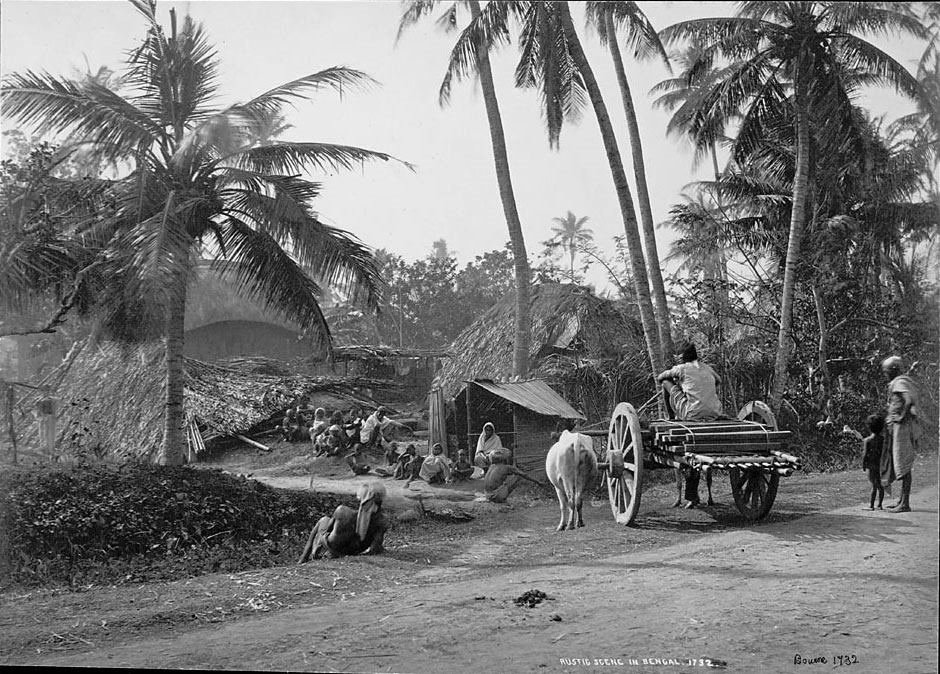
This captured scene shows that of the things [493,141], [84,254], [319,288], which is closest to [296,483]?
[319,288]

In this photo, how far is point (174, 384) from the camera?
5.90 metres

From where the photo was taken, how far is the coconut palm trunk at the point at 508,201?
5363 mm

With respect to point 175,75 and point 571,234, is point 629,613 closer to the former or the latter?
point 571,234

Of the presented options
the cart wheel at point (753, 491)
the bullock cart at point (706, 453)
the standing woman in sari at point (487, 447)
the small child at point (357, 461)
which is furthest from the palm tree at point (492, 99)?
the cart wheel at point (753, 491)

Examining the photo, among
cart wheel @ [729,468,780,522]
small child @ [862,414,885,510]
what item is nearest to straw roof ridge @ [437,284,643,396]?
cart wheel @ [729,468,780,522]

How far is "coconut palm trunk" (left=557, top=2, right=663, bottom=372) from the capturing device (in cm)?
521

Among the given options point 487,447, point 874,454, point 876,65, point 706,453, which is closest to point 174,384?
point 487,447

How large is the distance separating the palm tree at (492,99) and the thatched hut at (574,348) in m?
0.07

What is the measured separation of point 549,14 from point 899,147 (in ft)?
7.29

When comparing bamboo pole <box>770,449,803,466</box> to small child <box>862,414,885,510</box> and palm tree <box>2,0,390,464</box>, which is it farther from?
palm tree <box>2,0,390,464</box>

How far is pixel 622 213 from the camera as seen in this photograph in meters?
5.29

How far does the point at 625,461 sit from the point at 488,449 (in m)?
0.92

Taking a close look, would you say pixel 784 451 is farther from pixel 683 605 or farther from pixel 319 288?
pixel 319 288

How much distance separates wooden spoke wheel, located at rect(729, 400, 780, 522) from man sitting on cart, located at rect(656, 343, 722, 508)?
9.3 inches
